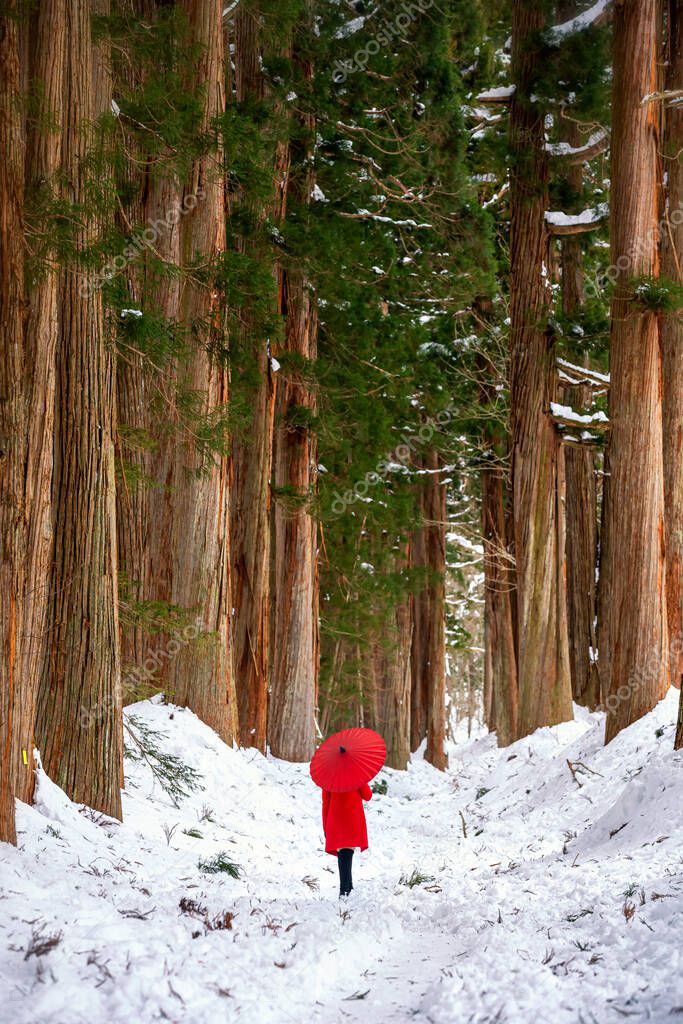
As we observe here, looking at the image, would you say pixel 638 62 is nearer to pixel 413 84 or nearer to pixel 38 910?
pixel 413 84

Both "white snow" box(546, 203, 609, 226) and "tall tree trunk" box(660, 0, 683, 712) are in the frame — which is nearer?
"tall tree trunk" box(660, 0, 683, 712)

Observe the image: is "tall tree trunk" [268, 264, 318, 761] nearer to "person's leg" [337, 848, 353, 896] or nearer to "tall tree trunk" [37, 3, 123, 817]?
"tall tree trunk" [37, 3, 123, 817]

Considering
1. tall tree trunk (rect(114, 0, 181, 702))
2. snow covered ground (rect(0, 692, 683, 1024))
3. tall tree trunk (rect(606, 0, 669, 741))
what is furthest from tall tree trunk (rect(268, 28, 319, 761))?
tall tree trunk (rect(606, 0, 669, 741))

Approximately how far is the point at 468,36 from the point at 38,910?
17.5 metres

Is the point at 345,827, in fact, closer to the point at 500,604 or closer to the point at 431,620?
the point at 500,604

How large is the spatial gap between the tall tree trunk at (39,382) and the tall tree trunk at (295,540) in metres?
8.67

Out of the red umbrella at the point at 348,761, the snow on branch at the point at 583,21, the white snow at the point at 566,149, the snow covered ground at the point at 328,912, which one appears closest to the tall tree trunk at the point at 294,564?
the white snow at the point at 566,149

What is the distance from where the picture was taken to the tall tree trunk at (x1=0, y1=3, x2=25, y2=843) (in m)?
5.91

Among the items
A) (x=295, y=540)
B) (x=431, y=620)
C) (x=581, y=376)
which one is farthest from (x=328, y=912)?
(x=431, y=620)

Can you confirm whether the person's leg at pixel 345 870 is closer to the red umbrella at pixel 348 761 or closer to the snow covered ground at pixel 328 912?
the snow covered ground at pixel 328 912

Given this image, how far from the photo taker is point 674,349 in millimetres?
13188

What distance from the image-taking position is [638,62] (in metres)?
11.3

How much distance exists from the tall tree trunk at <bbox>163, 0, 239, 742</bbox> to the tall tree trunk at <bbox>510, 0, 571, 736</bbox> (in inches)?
191

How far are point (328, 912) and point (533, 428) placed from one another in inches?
386
